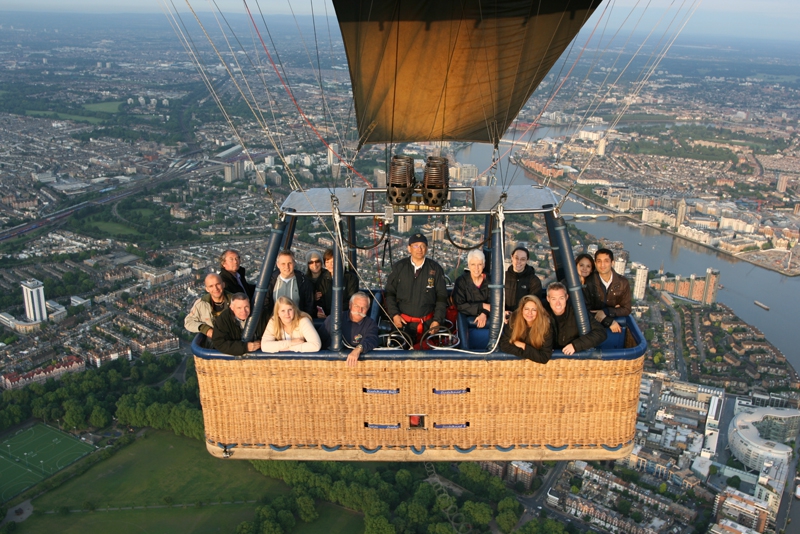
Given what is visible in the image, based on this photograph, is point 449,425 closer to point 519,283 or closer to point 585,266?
point 519,283

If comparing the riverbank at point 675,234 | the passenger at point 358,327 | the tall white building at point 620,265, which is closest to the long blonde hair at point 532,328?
the passenger at point 358,327

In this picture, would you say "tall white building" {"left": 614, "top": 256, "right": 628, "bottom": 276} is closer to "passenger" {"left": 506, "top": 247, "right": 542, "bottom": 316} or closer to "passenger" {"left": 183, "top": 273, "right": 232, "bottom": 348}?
"passenger" {"left": 506, "top": 247, "right": 542, "bottom": 316}

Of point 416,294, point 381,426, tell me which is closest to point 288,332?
point 381,426

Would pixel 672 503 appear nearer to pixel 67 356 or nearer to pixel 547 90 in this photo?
pixel 67 356

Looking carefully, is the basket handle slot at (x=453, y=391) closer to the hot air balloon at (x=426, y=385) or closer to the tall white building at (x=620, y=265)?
the hot air balloon at (x=426, y=385)

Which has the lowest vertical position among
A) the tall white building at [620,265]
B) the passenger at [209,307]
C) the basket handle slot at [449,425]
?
the tall white building at [620,265]

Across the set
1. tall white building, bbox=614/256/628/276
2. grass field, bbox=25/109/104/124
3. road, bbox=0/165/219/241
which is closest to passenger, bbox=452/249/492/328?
tall white building, bbox=614/256/628/276

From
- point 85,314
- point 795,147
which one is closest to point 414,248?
point 85,314
